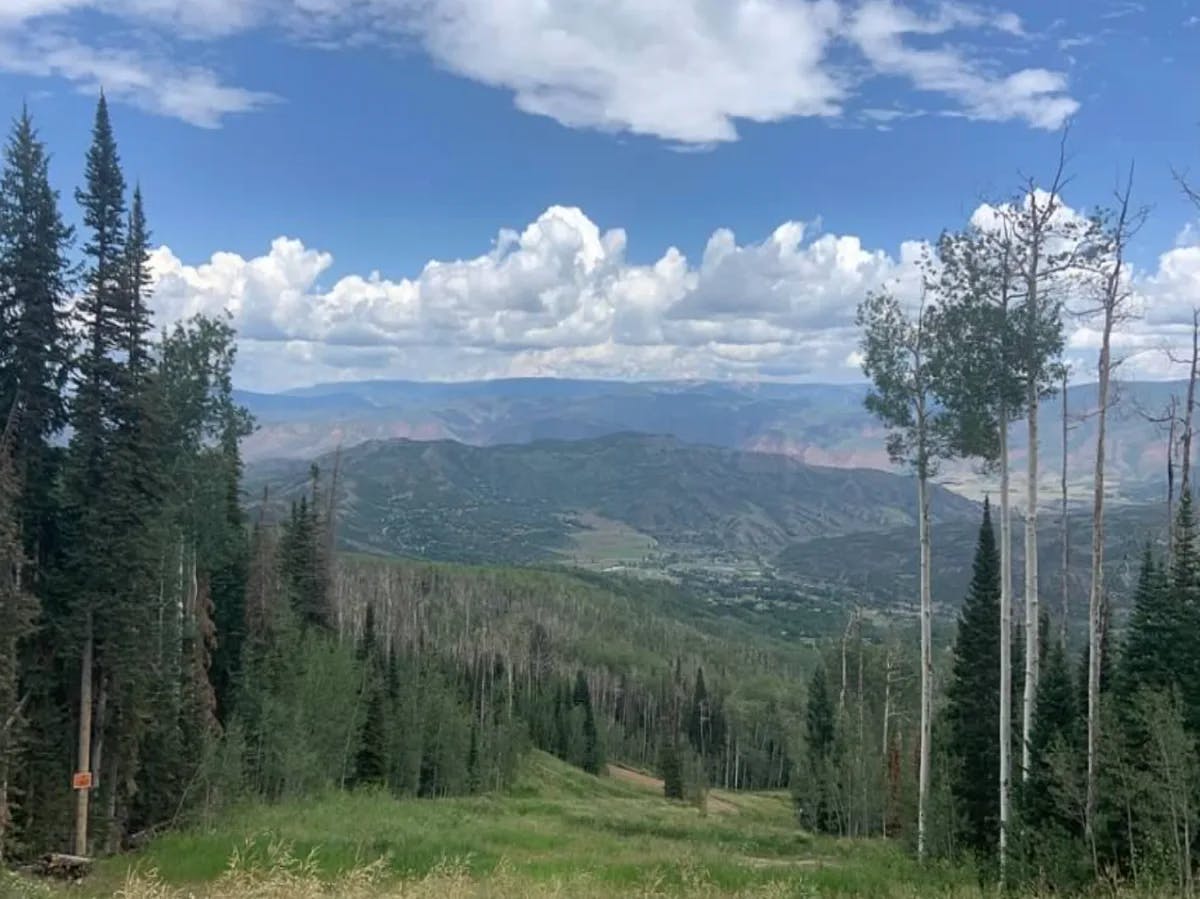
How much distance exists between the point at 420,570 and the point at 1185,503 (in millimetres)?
159956

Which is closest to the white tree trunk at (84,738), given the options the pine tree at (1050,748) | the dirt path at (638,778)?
the pine tree at (1050,748)

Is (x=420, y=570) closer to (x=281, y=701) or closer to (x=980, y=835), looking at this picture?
(x=281, y=701)

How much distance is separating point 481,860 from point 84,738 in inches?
424

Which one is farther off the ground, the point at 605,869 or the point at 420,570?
the point at 605,869

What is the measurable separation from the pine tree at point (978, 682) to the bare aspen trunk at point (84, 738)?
79.2 feet

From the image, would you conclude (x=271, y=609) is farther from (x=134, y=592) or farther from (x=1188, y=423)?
(x=1188, y=423)

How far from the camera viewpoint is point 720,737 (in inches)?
3974

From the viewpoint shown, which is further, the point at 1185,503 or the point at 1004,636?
the point at 1185,503

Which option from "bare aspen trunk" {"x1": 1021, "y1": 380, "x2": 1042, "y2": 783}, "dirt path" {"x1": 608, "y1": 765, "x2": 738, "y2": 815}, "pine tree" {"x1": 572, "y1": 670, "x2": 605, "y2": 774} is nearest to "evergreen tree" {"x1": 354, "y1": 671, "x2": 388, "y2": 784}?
"dirt path" {"x1": 608, "y1": 765, "x2": 738, "y2": 815}

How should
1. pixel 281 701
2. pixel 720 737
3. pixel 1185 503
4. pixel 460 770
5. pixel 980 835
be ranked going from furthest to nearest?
pixel 720 737 → pixel 460 770 → pixel 281 701 → pixel 980 835 → pixel 1185 503

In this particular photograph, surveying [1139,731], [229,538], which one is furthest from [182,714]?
[1139,731]

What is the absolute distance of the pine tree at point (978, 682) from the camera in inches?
1105

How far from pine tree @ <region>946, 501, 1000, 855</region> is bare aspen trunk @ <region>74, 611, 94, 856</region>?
79.2 feet

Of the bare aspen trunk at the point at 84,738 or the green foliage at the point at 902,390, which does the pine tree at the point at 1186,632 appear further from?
the bare aspen trunk at the point at 84,738
